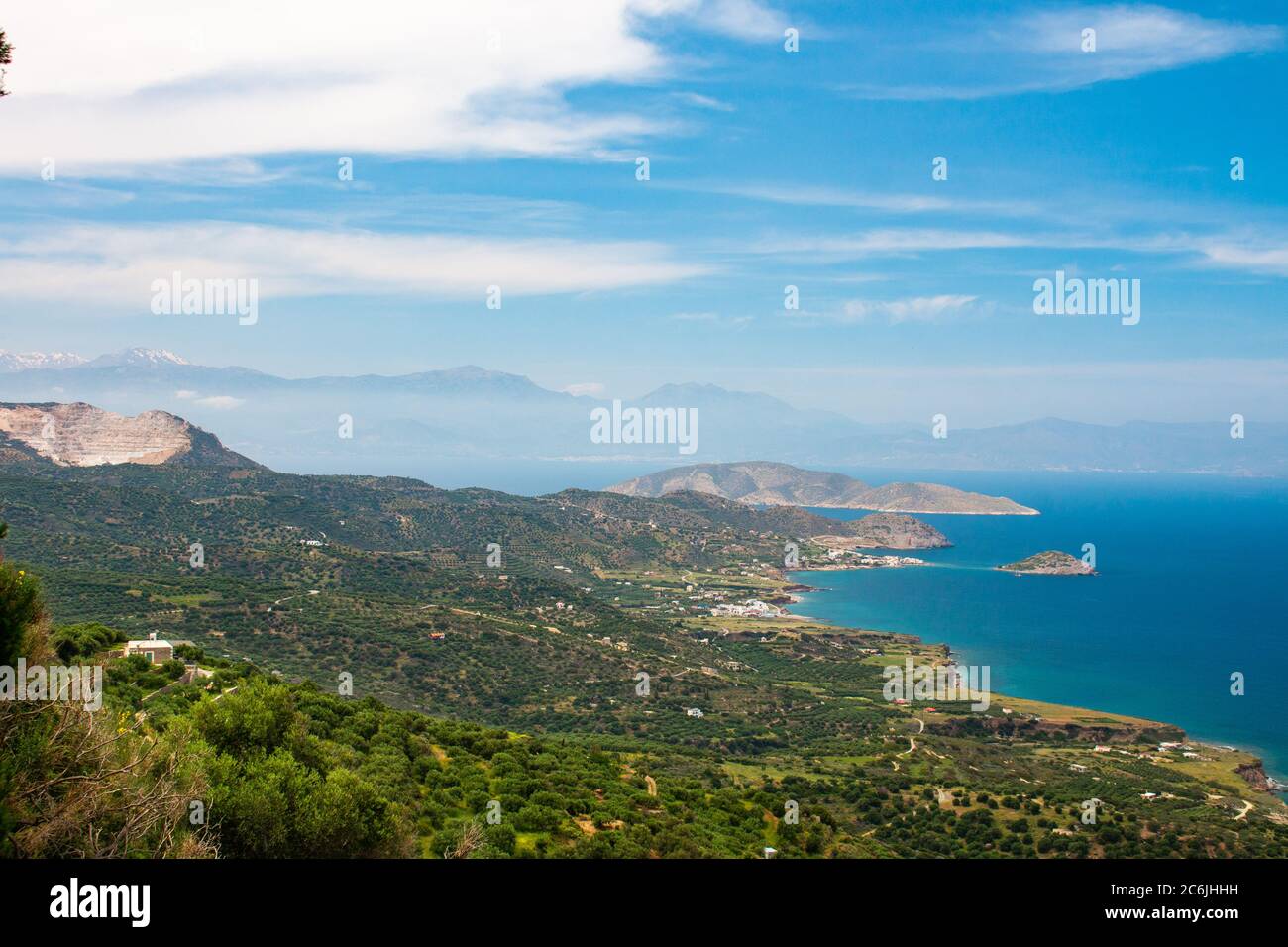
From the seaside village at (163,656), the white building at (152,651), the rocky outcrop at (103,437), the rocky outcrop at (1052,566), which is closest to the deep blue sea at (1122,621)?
the rocky outcrop at (1052,566)

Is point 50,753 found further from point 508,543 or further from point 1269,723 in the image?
point 508,543

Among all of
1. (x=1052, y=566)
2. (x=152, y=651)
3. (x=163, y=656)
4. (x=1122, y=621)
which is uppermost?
(x=152, y=651)

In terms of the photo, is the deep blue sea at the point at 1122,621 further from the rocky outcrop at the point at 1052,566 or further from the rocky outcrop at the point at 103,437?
the rocky outcrop at the point at 103,437

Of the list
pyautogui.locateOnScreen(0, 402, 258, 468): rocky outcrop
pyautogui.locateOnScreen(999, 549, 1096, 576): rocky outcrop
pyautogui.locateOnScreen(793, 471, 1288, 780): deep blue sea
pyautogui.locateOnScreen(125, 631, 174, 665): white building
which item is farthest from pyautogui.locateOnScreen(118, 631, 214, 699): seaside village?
pyautogui.locateOnScreen(999, 549, 1096, 576): rocky outcrop

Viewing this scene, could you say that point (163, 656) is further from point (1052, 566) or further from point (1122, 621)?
point (1052, 566)

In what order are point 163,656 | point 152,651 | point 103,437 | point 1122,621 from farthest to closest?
point 103,437 < point 1122,621 < point 163,656 < point 152,651

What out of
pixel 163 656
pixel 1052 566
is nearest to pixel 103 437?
pixel 163 656

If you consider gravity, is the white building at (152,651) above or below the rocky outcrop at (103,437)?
below

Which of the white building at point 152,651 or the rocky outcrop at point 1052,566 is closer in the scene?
the white building at point 152,651
